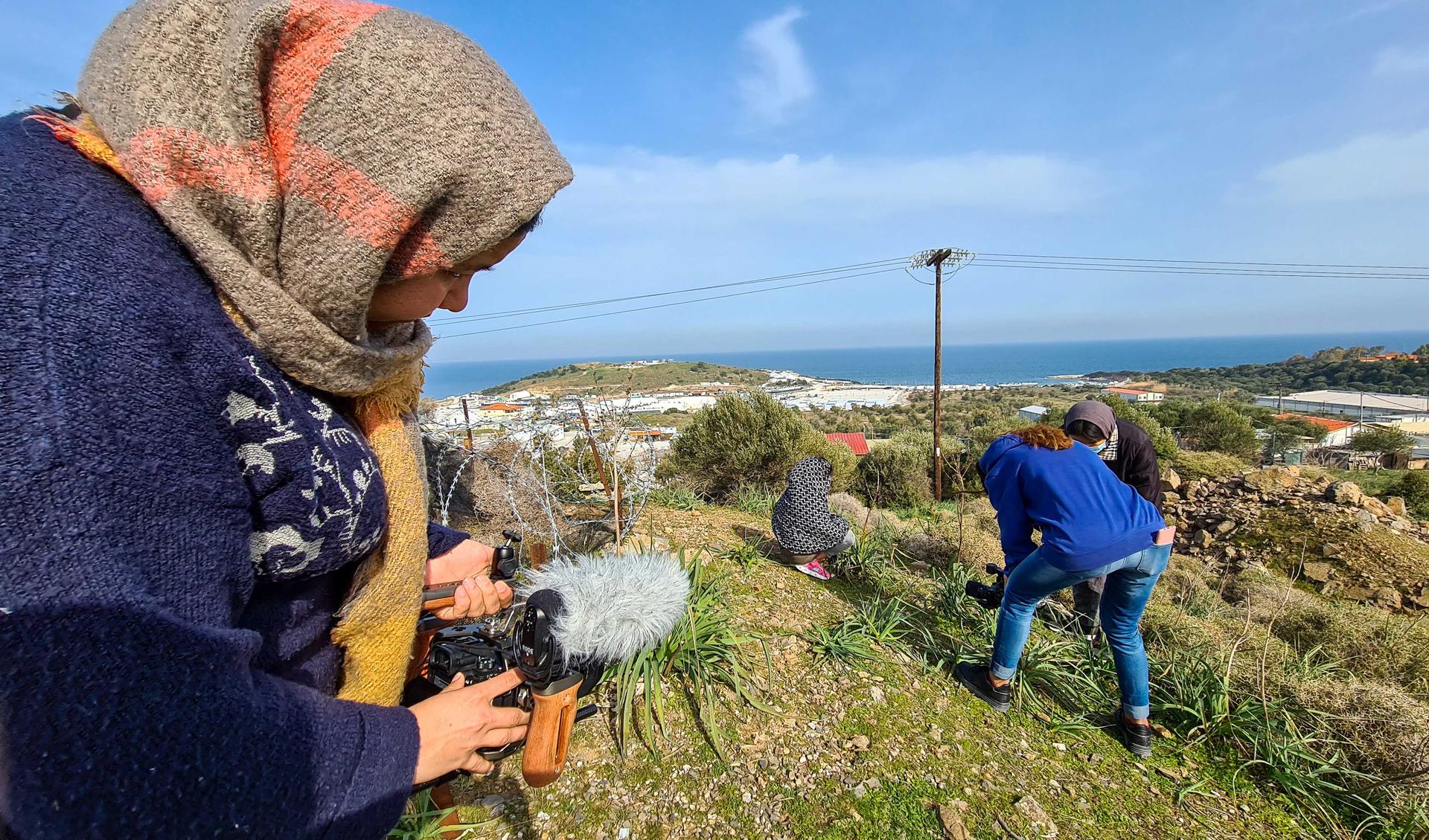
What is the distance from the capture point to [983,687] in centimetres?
352

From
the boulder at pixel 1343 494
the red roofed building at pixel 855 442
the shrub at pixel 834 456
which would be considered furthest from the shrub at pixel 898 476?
the boulder at pixel 1343 494

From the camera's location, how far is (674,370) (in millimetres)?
39250

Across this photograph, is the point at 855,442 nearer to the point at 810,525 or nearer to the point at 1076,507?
the point at 810,525

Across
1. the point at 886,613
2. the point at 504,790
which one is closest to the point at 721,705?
the point at 504,790

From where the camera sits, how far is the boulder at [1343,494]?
30.8 ft

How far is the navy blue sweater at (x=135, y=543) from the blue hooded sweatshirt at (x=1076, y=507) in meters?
3.29

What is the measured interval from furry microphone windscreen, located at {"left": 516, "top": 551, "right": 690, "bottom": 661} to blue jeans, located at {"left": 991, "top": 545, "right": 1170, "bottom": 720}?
2168 millimetres

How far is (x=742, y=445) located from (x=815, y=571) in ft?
27.4

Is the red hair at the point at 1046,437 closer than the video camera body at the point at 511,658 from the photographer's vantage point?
No

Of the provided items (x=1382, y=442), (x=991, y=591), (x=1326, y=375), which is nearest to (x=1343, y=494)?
(x=991, y=591)

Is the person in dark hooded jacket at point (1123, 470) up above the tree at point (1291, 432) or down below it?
above

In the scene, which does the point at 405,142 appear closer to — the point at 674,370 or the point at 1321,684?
the point at 1321,684

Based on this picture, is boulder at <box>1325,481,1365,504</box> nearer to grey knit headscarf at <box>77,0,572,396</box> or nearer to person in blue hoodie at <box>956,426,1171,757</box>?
person in blue hoodie at <box>956,426,1171,757</box>

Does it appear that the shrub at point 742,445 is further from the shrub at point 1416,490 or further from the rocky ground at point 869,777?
the shrub at point 1416,490
